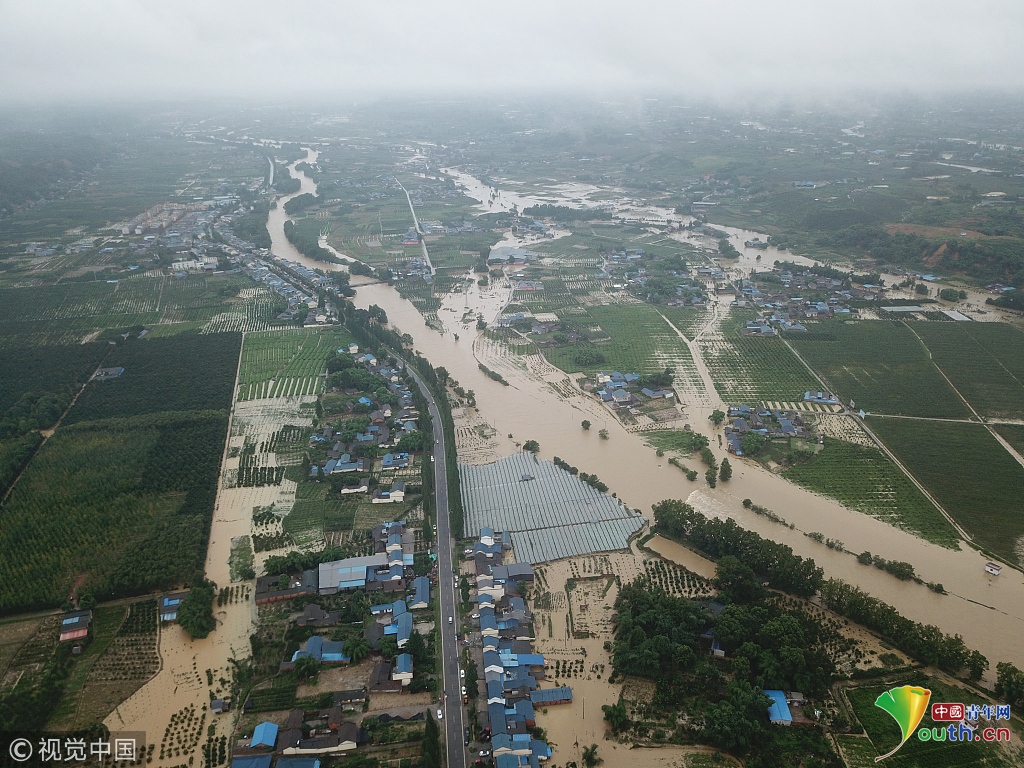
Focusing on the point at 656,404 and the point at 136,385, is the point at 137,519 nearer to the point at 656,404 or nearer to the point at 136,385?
the point at 136,385

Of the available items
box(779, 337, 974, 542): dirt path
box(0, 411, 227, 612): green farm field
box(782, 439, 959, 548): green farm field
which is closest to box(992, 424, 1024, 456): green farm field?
box(779, 337, 974, 542): dirt path

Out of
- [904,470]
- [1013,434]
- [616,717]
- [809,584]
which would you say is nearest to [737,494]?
[809,584]

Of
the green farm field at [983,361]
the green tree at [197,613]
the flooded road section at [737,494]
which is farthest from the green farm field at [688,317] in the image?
the green tree at [197,613]

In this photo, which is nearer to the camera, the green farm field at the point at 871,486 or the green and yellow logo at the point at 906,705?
the green and yellow logo at the point at 906,705

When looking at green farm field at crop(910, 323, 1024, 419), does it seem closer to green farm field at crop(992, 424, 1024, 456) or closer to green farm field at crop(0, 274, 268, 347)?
green farm field at crop(992, 424, 1024, 456)

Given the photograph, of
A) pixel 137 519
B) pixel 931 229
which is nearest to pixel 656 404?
pixel 137 519

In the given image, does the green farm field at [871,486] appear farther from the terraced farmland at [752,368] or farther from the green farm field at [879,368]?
the terraced farmland at [752,368]
